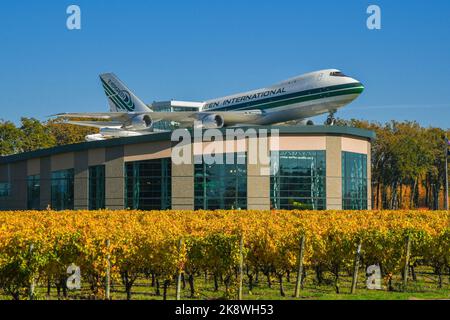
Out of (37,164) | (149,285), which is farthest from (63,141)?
(149,285)

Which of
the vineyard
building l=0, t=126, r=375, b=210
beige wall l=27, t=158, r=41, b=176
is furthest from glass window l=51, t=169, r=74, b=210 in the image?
the vineyard

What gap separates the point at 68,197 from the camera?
66.5 metres

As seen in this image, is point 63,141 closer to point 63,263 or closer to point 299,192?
point 299,192

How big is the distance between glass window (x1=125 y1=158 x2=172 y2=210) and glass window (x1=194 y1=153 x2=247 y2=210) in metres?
2.59

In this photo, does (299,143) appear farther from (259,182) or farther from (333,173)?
(259,182)

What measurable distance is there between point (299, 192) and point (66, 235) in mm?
37968

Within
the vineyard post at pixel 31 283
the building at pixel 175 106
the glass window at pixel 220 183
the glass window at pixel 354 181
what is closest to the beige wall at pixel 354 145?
the glass window at pixel 354 181

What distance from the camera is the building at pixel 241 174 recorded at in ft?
193

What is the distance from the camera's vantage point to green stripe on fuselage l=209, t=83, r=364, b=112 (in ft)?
203

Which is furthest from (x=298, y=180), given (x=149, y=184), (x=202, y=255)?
(x=202, y=255)

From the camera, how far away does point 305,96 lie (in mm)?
64062

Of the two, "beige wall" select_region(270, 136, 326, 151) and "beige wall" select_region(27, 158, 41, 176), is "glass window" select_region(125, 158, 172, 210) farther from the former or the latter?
"beige wall" select_region(27, 158, 41, 176)

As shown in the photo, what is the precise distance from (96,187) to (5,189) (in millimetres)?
19661

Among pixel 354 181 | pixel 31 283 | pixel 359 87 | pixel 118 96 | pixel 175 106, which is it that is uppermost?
pixel 175 106
